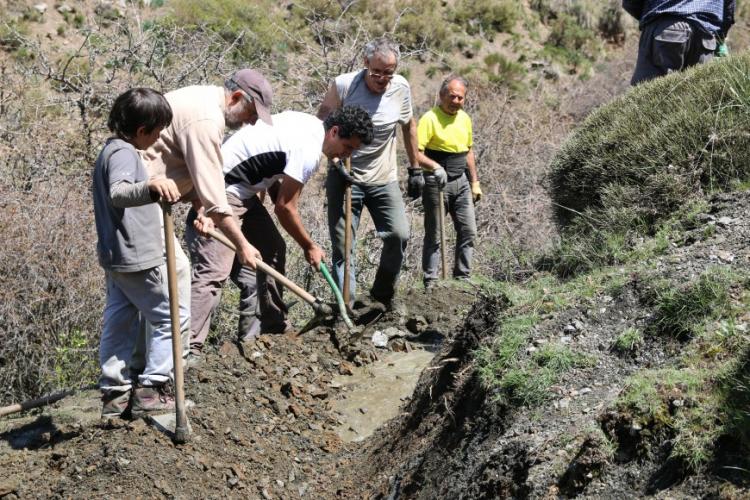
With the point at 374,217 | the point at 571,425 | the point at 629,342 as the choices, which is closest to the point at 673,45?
the point at 374,217

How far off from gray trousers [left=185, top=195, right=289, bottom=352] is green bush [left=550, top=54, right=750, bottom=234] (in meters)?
2.28

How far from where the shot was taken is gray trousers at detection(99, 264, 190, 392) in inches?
181

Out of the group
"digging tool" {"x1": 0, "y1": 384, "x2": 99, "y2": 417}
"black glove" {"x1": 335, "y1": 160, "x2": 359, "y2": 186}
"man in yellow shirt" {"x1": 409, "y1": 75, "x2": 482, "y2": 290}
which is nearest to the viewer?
"digging tool" {"x1": 0, "y1": 384, "x2": 99, "y2": 417}

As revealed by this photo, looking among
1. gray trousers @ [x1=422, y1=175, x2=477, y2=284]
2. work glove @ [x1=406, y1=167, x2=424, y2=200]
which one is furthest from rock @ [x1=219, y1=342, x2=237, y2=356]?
gray trousers @ [x1=422, y1=175, x2=477, y2=284]

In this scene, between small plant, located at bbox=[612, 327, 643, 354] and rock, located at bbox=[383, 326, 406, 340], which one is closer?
small plant, located at bbox=[612, 327, 643, 354]

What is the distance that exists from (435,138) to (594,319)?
361cm

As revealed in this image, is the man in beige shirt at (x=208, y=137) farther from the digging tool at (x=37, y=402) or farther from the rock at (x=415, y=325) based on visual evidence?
the rock at (x=415, y=325)

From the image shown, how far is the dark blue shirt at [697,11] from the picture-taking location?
22.7 feet

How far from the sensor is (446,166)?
776 centimetres

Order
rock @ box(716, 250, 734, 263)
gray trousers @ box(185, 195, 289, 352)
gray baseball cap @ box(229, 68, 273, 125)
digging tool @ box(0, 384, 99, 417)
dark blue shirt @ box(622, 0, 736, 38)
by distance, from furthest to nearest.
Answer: dark blue shirt @ box(622, 0, 736, 38)
gray trousers @ box(185, 195, 289, 352)
digging tool @ box(0, 384, 99, 417)
gray baseball cap @ box(229, 68, 273, 125)
rock @ box(716, 250, 734, 263)

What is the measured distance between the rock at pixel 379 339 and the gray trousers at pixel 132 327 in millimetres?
2194

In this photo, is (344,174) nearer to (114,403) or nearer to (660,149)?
(660,149)

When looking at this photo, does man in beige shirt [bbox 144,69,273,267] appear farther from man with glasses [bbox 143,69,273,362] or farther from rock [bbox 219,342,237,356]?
rock [bbox 219,342,237,356]

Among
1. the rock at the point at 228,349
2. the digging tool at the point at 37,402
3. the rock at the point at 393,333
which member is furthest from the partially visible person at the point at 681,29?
the digging tool at the point at 37,402
